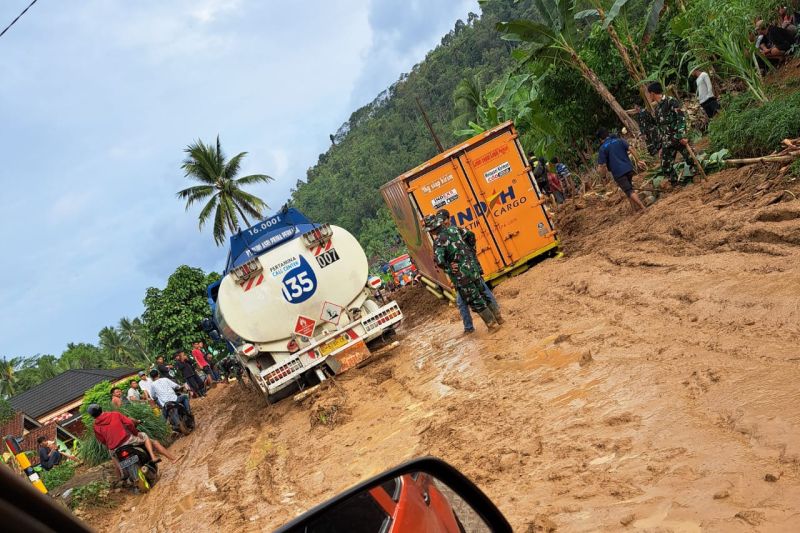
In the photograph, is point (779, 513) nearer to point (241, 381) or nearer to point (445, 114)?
point (241, 381)

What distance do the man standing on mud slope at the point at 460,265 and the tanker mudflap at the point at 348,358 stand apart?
250 cm

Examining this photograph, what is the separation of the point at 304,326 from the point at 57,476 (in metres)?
6.74

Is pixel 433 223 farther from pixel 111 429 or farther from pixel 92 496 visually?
pixel 92 496

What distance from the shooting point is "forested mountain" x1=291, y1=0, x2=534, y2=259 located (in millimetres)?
80000

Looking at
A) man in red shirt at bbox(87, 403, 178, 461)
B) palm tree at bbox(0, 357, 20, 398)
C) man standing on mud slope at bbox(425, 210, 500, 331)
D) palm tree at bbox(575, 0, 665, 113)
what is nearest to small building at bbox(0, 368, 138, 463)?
palm tree at bbox(0, 357, 20, 398)

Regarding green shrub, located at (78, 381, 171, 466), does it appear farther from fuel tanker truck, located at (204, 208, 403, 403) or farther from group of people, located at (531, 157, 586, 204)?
group of people, located at (531, 157, 586, 204)

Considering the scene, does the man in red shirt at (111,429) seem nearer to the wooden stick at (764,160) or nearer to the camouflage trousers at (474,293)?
the camouflage trousers at (474,293)

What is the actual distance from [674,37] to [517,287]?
30.2ft

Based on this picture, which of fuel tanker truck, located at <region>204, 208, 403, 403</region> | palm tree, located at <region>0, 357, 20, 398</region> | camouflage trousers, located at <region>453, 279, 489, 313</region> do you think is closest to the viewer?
camouflage trousers, located at <region>453, 279, 489, 313</region>

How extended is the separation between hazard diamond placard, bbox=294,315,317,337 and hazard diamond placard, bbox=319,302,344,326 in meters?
0.20

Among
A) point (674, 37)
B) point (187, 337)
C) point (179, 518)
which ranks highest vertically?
point (674, 37)

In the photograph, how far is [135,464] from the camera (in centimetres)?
1010

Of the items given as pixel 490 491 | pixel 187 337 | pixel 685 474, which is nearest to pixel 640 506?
pixel 685 474

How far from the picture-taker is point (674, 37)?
16609mm
